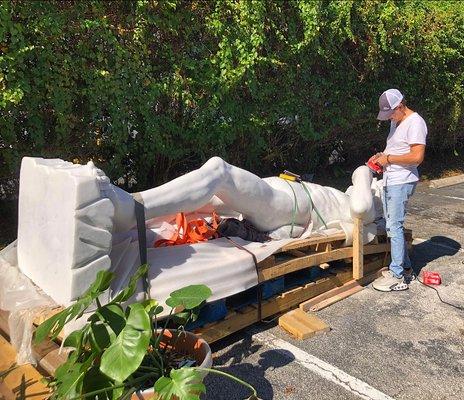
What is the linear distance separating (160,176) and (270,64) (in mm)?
1989

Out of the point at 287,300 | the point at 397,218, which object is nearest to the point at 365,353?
the point at 287,300

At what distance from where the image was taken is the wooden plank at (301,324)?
11.6ft

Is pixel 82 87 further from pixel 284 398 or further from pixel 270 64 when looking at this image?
pixel 284 398

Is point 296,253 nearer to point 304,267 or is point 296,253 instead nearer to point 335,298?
point 304,267

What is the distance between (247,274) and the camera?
3367mm

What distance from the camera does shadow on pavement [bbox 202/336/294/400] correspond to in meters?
2.92

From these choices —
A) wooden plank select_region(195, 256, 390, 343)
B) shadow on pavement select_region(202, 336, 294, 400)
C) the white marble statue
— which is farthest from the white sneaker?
shadow on pavement select_region(202, 336, 294, 400)

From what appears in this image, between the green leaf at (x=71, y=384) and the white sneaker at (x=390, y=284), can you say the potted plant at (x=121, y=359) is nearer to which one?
the green leaf at (x=71, y=384)

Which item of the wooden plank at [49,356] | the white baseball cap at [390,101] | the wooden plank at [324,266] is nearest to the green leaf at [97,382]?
the wooden plank at [49,356]

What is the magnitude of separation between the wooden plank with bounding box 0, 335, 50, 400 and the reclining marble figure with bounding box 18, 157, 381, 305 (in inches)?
15.5

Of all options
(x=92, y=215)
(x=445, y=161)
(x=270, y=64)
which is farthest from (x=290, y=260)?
(x=445, y=161)

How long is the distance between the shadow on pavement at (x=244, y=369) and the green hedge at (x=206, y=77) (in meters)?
2.73

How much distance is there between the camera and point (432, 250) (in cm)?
549

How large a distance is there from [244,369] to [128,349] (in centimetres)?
137
